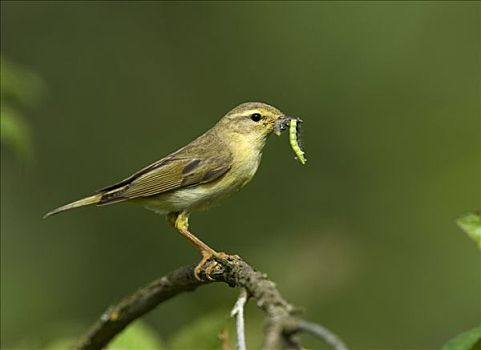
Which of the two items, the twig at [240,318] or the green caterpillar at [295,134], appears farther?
the green caterpillar at [295,134]

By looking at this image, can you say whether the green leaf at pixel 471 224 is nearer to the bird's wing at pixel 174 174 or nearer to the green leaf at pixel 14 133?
the green leaf at pixel 14 133

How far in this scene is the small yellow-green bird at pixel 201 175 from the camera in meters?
4.27

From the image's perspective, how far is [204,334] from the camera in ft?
8.78

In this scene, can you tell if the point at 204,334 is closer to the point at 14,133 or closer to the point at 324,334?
the point at 14,133

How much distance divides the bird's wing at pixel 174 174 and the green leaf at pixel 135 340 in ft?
4.26

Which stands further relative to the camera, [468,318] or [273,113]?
[468,318]

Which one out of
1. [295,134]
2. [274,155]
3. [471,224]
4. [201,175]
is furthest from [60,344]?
[274,155]

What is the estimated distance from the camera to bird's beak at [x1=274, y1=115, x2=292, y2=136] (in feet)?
14.6

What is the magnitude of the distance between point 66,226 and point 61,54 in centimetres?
299

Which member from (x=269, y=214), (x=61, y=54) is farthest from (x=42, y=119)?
(x=269, y=214)

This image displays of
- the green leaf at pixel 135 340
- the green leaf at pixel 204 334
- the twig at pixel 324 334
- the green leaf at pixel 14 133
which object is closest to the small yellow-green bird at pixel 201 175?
the green leaf at pixel 14 133

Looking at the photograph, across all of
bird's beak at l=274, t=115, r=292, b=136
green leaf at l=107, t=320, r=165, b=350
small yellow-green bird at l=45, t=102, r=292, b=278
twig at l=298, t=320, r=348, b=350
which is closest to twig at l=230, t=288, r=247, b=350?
twig at l=298, t=320, r=348, b=350

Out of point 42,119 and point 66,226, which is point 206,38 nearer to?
point 42,119

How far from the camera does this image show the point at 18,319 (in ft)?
22.6
